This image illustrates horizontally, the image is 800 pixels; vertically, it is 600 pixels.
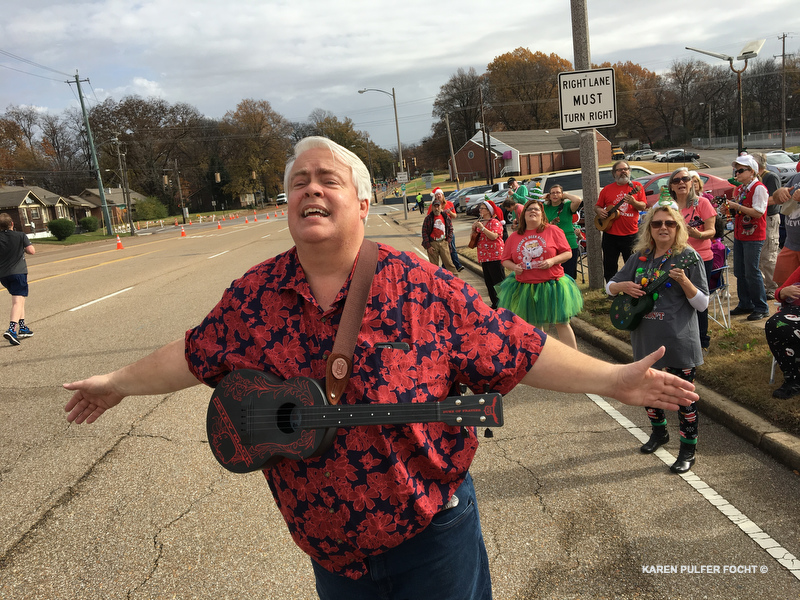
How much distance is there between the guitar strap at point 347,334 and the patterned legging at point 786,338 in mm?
4044

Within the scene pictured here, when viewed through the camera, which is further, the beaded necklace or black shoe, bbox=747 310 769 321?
black shoe, bbox=747 310 769 321

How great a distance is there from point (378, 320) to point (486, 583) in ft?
3.42

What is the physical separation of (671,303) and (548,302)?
2.19m

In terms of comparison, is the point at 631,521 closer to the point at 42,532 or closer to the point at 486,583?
the point at 486,583

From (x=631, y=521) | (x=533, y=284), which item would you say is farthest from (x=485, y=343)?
(x=533, y=284)

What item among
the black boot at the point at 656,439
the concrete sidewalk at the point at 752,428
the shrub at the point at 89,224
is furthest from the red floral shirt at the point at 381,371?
the shrub at the point at 89,224

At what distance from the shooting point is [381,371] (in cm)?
174

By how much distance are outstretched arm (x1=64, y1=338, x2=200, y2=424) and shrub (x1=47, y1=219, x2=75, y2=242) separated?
45.1 m

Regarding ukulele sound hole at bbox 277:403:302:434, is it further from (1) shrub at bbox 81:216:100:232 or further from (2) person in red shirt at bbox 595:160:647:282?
(1) shrub at bbox 81:216:100:232

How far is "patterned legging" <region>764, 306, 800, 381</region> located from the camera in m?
4.48

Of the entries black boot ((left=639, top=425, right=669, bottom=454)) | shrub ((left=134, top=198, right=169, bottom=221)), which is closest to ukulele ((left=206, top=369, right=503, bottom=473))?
black boot ((left=639, top=425, right=669, bottom=454))

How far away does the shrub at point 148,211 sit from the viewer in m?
77.7

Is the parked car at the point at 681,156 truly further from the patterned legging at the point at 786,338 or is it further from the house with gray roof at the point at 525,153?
the patterned legging at the point at 786,338

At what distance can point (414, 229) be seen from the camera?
2930cm
